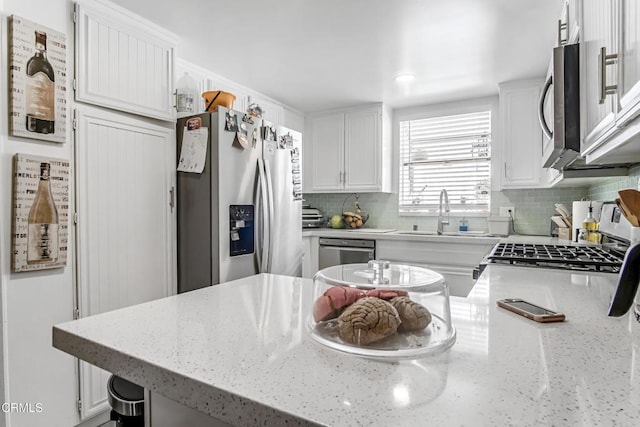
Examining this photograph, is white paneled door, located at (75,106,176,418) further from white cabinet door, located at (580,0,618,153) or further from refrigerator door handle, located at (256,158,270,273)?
white cabinet door, located at (580,0,618,153)

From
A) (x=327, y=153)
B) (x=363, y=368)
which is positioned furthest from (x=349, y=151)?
(x=363, y=368)

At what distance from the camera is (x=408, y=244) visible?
3.25 m

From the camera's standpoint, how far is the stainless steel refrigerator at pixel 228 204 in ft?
7.33

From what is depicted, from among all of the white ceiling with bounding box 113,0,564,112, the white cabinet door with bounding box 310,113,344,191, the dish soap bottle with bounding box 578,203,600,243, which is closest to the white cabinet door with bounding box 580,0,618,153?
the white ceiling with bounding box 113,0,564,112

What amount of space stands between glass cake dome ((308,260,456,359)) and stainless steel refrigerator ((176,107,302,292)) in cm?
154

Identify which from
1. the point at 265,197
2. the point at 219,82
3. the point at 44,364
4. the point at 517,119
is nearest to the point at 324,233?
the point at 265,197

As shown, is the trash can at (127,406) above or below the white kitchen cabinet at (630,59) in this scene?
below

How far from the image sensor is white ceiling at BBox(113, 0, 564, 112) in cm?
198

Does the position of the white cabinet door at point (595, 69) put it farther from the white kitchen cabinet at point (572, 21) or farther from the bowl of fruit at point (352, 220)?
the bowl of fruit at point (352, 220)

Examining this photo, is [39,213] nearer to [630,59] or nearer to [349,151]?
[630,59]

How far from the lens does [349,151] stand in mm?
3871

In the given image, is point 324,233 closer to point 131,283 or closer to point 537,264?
point 131,283

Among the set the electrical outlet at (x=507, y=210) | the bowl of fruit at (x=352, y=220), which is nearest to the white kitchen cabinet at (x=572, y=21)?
the electrical outlet at (x=507, y=210)

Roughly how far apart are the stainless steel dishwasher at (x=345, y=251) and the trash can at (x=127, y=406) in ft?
8.50
